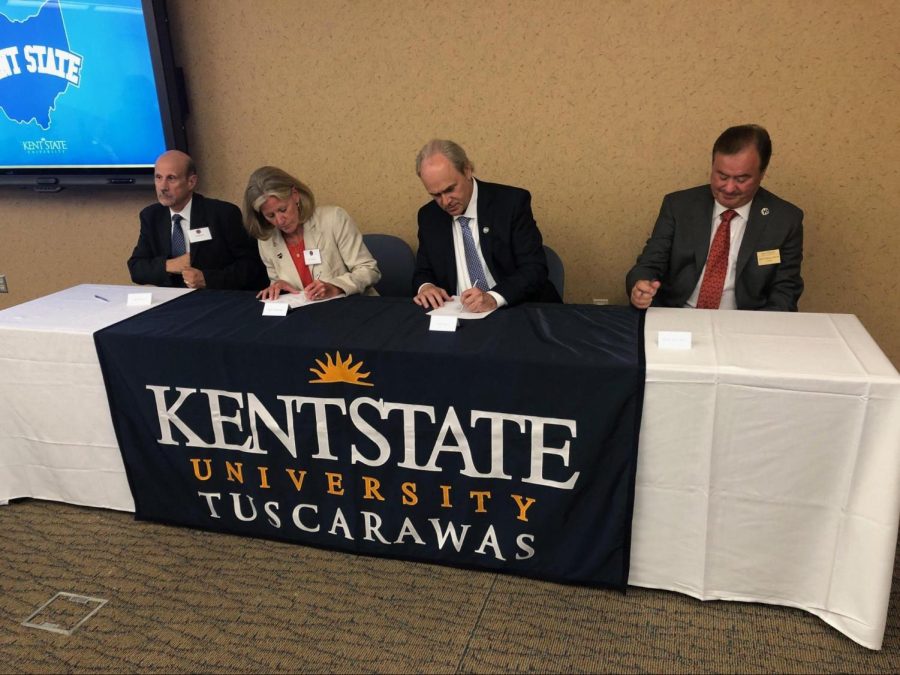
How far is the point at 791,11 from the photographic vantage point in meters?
2.46

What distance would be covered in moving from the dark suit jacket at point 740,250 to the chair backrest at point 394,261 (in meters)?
0.99

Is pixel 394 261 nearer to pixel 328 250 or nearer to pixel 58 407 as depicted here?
pixel 328 250

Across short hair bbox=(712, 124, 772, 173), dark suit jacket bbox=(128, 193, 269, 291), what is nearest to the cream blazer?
dark suit jacket bbox=(128, 193, 269, 291)

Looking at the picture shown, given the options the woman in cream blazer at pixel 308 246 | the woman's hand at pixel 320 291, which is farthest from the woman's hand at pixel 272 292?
the woman's hand at pixel 320 291

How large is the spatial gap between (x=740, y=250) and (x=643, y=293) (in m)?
0.51

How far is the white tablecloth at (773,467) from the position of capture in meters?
1.46

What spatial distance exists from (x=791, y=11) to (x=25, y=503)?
3.31 metres

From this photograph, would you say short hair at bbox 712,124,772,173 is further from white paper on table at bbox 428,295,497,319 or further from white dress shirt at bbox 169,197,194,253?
white dress shirt at bbox 169,197,194,253

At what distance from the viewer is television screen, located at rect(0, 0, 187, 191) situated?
10.1ft

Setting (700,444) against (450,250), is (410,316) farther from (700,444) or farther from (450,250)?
(700,444)

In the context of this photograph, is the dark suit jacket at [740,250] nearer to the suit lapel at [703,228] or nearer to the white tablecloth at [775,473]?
the suit lapel at [703,228]

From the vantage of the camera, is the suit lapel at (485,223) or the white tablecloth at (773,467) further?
the suit lapel at (485,223)

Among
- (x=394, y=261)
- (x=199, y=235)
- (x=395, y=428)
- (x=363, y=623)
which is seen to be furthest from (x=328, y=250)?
(x=363, y=623)

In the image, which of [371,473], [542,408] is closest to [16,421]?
[371,473]
